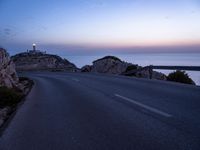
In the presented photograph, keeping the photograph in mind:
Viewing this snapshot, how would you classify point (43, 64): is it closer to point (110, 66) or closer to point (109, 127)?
point (110, 66)

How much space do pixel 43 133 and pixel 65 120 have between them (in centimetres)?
132

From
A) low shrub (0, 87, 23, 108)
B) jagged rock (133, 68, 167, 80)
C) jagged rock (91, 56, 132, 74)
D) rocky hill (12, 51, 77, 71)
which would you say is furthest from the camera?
rocky hill (12, 51, 77, 71)

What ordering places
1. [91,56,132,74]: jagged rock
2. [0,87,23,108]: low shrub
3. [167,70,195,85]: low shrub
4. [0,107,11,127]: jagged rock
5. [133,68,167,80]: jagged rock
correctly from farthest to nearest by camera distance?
[91,56,132,74]: jagged rock, [133,68,167,80]: jagged rock, [167,70,195,85]: low shrub, [0,87,23,108]: low shrub, [0,107,11,127]: jagged rock

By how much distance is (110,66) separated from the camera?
3922 cm

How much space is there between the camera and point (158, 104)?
9617mm

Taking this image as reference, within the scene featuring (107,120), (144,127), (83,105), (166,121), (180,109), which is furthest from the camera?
(83,105)

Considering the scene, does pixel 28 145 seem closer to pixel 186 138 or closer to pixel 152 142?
pixel 152 142

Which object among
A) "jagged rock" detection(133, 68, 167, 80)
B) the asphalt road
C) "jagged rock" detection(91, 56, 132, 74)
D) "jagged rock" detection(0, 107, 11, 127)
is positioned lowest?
"jagged rock" detection(0, 107, 11, 127)

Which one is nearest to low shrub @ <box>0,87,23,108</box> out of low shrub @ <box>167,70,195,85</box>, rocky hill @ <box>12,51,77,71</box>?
low shrub @ <box>167,70,195,85</box>

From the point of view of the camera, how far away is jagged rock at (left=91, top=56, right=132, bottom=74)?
124ft

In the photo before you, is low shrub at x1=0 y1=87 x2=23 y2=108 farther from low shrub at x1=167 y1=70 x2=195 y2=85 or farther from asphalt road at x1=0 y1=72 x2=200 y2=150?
low shrub at x1=167 y1=70 x2=195 y2=85

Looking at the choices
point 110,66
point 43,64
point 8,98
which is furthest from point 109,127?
point 43,64

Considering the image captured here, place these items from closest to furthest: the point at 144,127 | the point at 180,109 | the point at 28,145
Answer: the point at 28,145 < the point at 144,127 < the point at 180,109

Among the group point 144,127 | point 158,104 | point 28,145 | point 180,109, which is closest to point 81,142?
point 28,145
